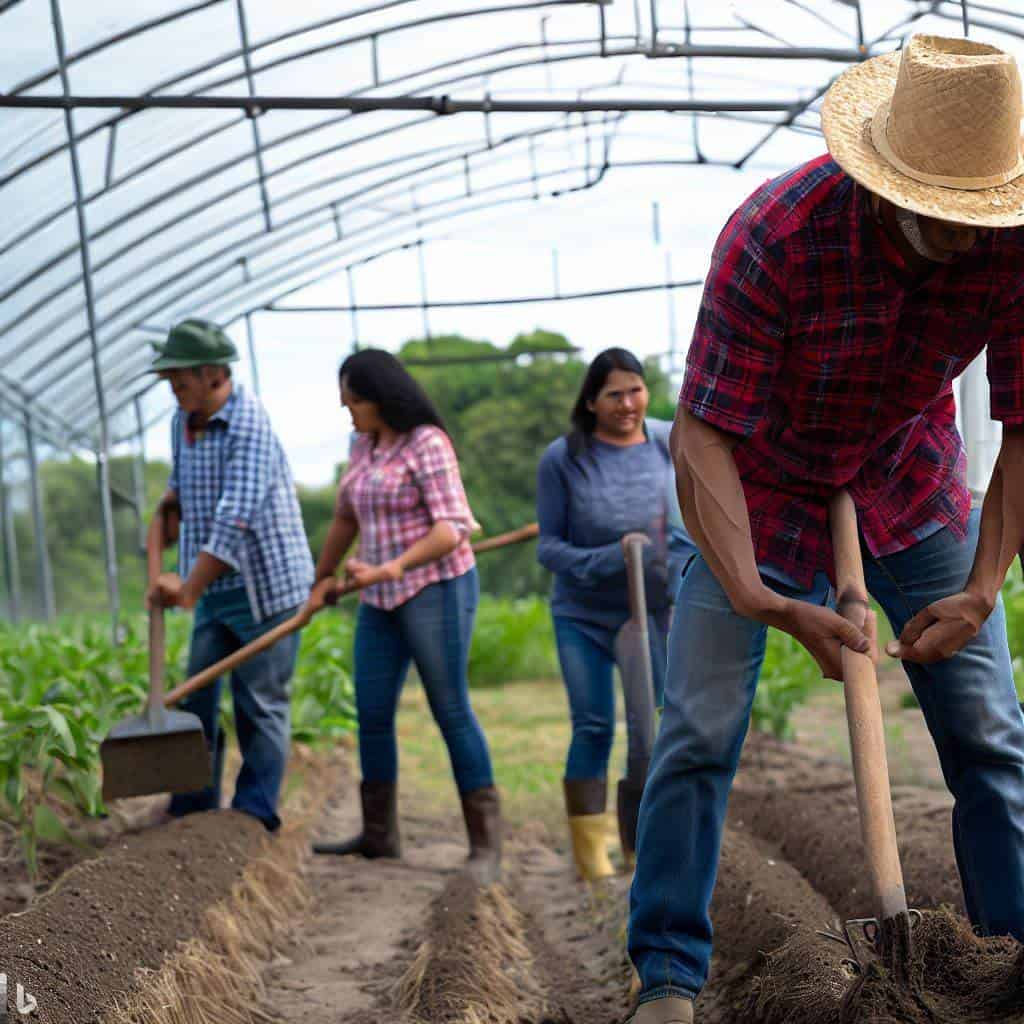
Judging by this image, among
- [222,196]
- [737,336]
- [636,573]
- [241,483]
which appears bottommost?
[636,573]

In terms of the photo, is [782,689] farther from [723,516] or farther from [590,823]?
[723,516]

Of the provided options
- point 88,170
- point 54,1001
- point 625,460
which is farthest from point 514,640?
point 54,1001

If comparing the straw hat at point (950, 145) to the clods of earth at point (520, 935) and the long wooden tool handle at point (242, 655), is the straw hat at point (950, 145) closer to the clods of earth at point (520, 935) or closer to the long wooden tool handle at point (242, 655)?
the clods of earth at point (520, 935)

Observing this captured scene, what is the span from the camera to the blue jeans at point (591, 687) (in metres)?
4.57

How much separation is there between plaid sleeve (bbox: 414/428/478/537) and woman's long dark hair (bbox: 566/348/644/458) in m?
0.39

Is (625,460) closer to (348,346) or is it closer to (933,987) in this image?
(933,987)

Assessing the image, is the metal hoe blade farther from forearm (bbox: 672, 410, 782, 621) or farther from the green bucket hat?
forearm (bbox: 672, 410, 782, 621)

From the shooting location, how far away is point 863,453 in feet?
7.95

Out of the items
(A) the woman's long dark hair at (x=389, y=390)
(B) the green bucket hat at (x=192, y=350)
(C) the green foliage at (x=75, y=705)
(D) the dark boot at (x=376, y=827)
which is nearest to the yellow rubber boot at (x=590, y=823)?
(D) the dark boot at (x=376, y=827)

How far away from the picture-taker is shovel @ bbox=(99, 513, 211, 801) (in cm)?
418

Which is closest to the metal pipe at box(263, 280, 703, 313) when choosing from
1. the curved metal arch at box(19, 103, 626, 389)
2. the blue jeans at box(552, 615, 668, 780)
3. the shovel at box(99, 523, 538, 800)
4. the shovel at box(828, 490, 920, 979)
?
the curved metal arch at box(19, 103, 626, 389)

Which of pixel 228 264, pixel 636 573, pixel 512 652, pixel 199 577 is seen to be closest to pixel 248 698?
pixel 199 577

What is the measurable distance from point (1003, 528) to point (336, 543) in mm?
2837

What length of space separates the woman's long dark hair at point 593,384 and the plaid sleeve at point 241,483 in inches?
37.5
